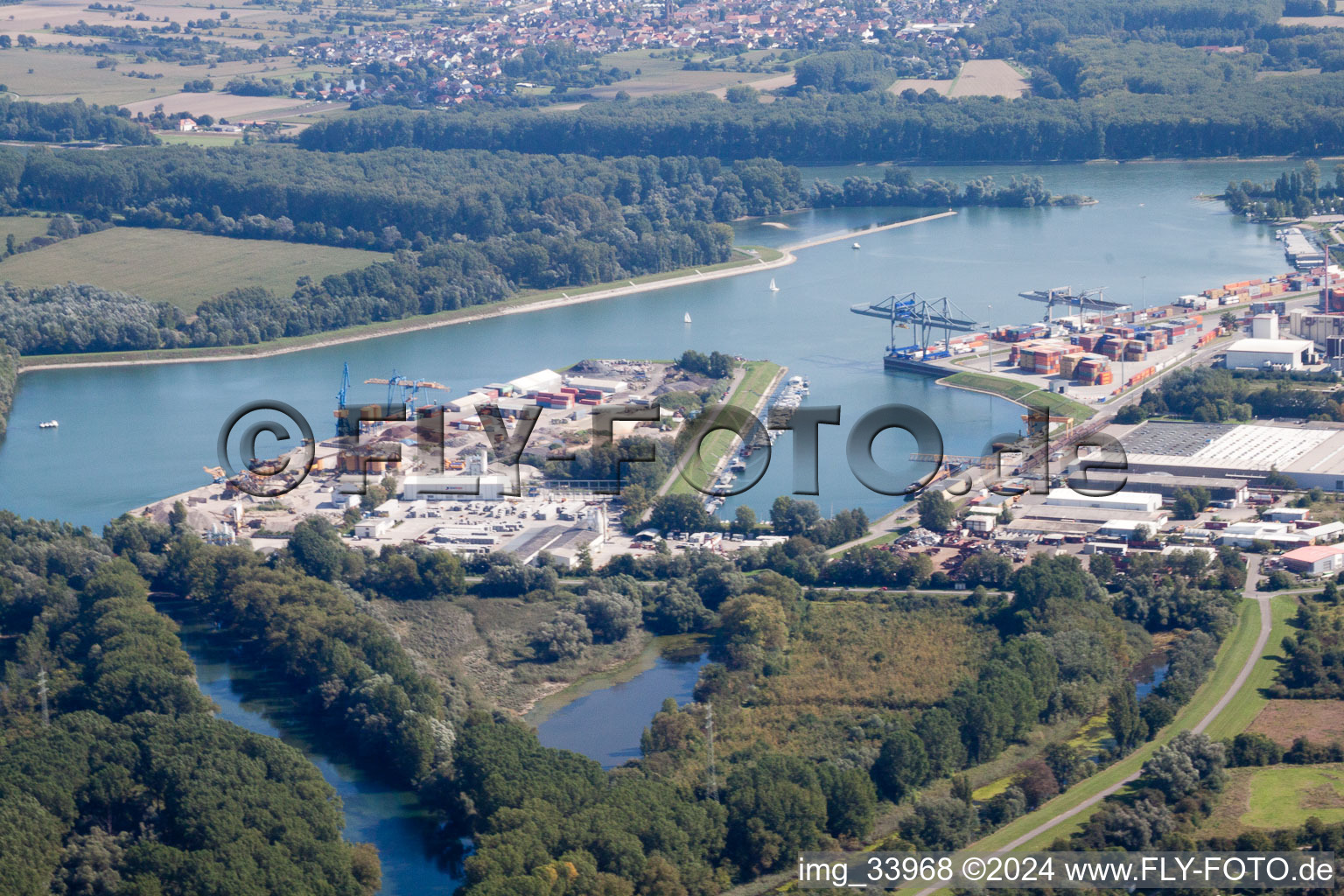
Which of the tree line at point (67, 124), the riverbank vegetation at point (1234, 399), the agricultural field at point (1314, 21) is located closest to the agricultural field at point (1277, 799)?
the riverbank vegetation at point (1234, 399)

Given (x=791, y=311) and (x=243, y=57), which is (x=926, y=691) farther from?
(x=243, y=57)

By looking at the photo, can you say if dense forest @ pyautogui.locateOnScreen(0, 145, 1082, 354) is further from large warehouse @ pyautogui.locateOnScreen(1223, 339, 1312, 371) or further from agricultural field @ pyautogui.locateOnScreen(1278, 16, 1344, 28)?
agricultural field @ pyautogui.locateOnScreen(1278, 16, 1344, 28)

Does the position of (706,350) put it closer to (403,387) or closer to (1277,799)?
(403,387)

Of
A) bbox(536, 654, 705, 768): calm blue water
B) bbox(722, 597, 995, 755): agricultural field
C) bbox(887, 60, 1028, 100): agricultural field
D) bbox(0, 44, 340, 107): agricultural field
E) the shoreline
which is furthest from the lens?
bbox(0, 44, 340, 107): agricultural field

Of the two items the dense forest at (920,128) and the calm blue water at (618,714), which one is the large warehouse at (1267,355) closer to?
the calm blue water at (618,714)

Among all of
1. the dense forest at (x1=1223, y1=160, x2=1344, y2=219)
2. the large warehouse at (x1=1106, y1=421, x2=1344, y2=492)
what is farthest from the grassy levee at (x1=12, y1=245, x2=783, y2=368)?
the large warehouse at (x1=1106, y1=421, x2=1344, y2=492)

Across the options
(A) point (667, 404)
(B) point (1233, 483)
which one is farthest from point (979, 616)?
(A) point (667, 404)
